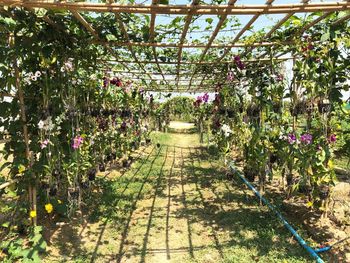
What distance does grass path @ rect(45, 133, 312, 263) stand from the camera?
10.0 ft

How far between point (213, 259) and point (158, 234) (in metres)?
0.83

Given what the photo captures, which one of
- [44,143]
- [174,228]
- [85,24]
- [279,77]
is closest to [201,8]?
[85,24]

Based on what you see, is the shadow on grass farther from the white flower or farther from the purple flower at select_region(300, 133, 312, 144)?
the white flower

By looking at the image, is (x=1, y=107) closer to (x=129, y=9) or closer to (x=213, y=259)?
(x=129, y=9)

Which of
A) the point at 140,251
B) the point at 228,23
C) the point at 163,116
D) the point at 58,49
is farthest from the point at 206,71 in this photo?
the point at 163,116

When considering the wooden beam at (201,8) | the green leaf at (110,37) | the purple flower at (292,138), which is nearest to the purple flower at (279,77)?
the purple flower at (292,138)

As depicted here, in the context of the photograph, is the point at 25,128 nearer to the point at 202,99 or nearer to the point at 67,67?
the point at 67,67

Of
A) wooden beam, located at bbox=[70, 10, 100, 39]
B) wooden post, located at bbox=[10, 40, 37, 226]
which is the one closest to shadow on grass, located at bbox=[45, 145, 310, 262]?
wooden post, located at bbox=[10, 40, 37, 226]

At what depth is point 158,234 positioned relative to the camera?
3.58 meters

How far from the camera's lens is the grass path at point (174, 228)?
121 inches

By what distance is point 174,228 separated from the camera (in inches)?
147

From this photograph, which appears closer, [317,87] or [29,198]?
[29,198]

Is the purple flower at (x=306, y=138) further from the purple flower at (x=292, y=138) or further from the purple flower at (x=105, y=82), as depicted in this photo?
the purple flower at (x=105, y=82)

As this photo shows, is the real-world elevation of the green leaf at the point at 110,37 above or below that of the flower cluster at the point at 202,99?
above
